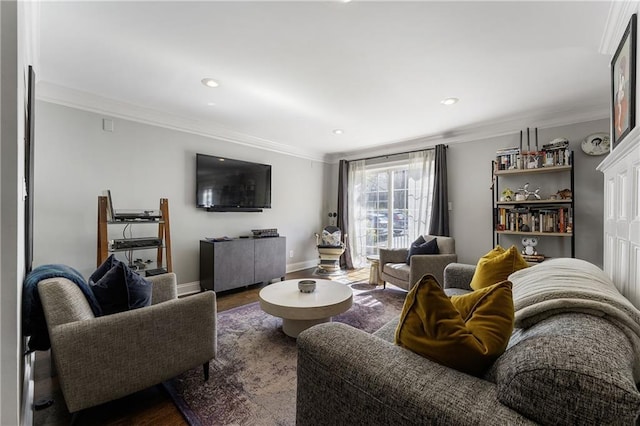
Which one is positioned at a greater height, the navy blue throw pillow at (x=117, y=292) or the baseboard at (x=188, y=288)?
the navy blue throw pillow at (x=117, y=292)

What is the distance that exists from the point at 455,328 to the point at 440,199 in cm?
357

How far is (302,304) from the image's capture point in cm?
221

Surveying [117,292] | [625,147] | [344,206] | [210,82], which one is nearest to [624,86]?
[625,147]

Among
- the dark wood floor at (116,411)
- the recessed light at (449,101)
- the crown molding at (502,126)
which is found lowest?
the dark wood floor at (116,411)

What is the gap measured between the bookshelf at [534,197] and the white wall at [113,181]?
3380mm

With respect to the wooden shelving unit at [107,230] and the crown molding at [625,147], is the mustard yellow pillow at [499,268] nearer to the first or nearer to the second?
the crown molding at [625,147]

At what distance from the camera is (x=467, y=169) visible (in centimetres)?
397

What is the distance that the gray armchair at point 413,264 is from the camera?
3.16 metres

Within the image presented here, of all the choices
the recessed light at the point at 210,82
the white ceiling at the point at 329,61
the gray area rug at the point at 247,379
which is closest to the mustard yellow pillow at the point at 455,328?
the gray area rug at the point at 247,379

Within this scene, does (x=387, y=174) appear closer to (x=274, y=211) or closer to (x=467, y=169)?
(x=467, y=169)

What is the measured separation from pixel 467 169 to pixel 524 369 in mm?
3854

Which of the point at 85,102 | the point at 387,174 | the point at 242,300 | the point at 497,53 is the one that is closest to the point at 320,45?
the point at 497,53

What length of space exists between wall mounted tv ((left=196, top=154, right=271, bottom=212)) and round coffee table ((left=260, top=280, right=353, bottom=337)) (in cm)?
176

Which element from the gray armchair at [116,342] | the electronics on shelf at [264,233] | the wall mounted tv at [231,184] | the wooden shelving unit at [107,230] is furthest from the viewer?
the electronics on shelf at [264,233]
